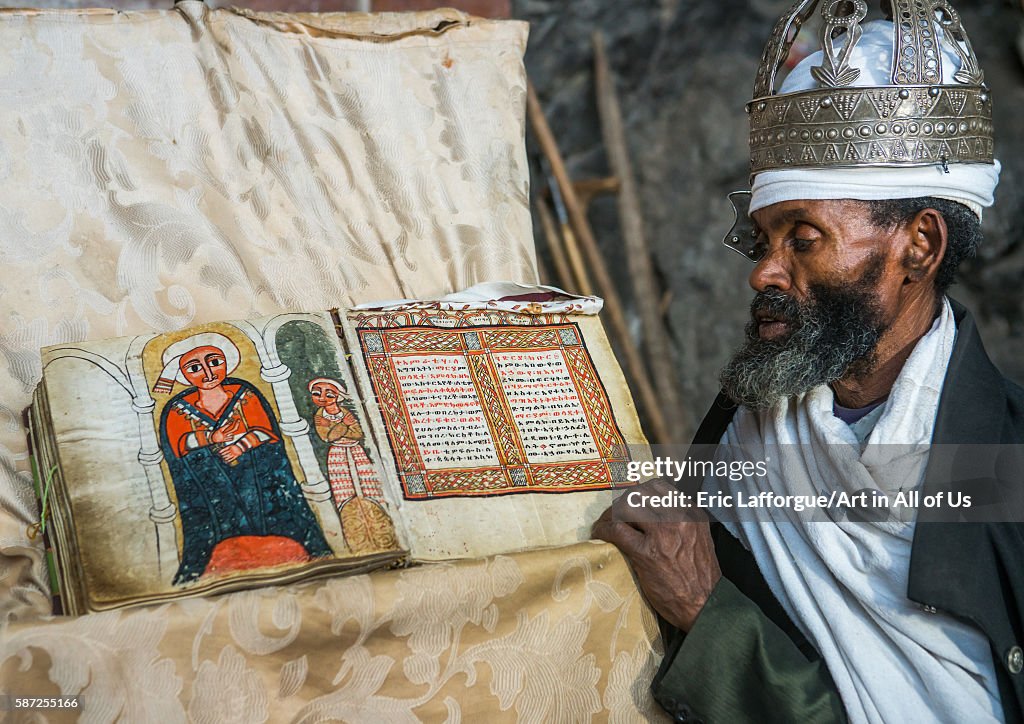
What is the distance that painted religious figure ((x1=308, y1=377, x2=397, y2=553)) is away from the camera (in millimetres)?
1291

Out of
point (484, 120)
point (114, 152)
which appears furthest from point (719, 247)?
point (114, 152)

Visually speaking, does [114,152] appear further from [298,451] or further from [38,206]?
[298,451]

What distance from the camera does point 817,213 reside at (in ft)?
5.03

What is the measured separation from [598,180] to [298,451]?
2.80 meters

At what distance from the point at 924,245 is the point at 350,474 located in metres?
0.98

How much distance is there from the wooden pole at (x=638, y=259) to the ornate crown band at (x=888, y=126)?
8.42 feet

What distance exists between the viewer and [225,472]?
1276 mm

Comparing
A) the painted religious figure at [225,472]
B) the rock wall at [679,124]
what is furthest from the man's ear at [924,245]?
the rock wall at [679,124]

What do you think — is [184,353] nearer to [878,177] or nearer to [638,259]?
[878,177]

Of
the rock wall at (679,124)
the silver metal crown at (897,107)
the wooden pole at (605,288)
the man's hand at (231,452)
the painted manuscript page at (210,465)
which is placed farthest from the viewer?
the rock wall at (679,124)

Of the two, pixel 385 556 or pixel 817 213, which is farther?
pixel 817 213

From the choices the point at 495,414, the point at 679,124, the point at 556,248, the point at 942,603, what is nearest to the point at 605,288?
the point at 556,248

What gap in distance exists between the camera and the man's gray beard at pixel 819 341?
1524 mm
